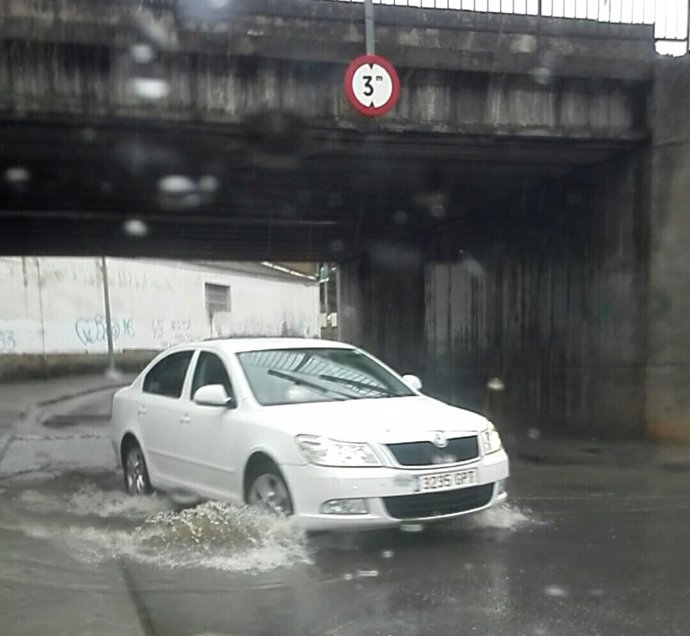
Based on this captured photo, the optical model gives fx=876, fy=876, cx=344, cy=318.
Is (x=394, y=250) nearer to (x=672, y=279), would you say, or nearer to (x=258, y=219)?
(x=258, y=219)

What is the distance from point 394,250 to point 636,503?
46.0ft

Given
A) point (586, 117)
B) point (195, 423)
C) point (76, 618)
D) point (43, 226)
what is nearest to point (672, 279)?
point (586, 117)

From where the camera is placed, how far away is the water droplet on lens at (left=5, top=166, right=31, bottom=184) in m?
13.2

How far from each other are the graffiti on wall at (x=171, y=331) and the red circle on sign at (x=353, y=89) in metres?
25.3

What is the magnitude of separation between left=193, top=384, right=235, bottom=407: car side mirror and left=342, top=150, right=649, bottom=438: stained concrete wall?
683cm

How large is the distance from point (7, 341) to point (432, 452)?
25783 millimetres

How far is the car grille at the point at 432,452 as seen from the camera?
240 inches

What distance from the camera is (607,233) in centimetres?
1258

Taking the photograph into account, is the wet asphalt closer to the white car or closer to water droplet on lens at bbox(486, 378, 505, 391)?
the white car

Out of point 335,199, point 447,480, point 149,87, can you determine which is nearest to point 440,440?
point 447,480

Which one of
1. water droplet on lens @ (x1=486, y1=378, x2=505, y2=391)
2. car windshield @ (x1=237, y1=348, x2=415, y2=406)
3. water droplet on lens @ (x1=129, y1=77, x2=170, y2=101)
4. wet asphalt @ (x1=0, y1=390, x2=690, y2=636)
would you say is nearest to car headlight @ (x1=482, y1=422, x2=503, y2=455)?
wet asphalt @ (x1=0, y1=390, x2=690, y2=636)

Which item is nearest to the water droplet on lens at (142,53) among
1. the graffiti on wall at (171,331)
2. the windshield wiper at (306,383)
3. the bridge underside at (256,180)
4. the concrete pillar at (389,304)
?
the bridge underside at (256,180)

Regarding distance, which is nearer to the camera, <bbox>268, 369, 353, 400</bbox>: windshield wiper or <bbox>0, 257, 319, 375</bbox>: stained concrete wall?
<bbox>268, 369, 353, 400</bbox>: windshield wiper

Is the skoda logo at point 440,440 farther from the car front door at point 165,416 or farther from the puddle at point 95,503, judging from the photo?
the puddle at point 95,503
